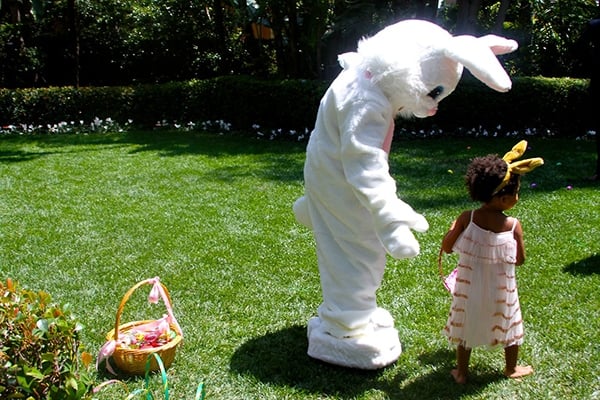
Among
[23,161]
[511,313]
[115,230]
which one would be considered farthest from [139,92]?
[511,313]

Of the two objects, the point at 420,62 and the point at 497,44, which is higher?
the point at 497,44

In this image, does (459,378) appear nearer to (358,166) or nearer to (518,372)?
(518,372)

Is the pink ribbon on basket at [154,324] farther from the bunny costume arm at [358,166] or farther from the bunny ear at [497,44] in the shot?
the bunny ear at [497,44]

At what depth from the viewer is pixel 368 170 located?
3.00 meters

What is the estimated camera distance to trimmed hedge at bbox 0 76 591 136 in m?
10.5

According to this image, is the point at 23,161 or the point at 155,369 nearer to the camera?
the point at 155,369

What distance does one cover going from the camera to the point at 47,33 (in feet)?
49.4

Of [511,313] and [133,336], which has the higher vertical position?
[511,313]

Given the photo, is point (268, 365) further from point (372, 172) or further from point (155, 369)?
point (372, 172)

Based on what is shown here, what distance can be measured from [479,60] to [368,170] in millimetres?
737

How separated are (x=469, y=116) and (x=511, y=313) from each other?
7.91 meters

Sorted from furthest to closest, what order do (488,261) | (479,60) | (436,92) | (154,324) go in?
(154,324)
(436,92)
(488,261)
(479,60)

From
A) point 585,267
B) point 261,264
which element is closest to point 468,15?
point 585,267

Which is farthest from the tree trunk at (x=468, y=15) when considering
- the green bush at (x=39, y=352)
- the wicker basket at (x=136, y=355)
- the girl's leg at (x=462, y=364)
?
the green bush at (x=39, y=352)
